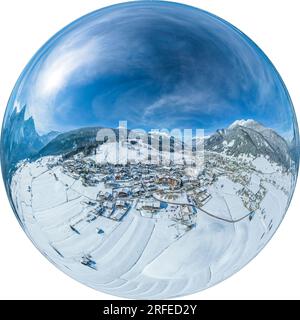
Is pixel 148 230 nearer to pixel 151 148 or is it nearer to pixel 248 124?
pixel 151 148

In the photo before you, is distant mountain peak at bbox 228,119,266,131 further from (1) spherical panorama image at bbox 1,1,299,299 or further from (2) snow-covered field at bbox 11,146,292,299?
(2) snow-covered field at bbox 11,146,292,299

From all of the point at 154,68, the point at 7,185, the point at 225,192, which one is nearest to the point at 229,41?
the point at 154,68

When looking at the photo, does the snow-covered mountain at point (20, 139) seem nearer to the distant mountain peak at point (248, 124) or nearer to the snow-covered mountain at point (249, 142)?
the snow-covered mountain at point (249, 142)

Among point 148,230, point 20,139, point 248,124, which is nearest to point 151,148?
point 148,230

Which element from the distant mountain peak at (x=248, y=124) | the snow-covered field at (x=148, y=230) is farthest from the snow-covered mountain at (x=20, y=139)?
the distant mountain peak at (x=248, y=124)

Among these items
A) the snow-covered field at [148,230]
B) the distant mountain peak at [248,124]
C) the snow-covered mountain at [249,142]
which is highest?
the distant mountain peak at [248,124]

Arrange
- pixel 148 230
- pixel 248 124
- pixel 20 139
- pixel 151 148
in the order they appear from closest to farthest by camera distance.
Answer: pixel 151 148, pixel 148 230, pixel 248 124, pixel 20 139

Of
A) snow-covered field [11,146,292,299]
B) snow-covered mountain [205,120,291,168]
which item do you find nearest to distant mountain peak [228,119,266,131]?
snow-covered mountain [205,120,291,168]
